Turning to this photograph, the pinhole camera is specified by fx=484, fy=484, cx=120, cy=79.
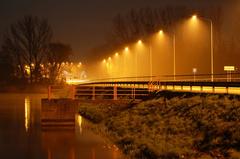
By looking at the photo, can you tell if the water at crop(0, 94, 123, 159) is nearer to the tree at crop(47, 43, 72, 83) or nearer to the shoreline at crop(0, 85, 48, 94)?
the shoreline at crop(0, 85, 48, 94)

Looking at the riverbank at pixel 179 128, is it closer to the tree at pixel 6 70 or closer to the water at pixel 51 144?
the water at pixel 51 144

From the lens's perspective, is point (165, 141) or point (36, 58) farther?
point (36, 58)

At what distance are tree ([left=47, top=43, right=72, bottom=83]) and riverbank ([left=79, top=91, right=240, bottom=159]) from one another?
265 feet

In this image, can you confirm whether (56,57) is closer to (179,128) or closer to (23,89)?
(23,89)

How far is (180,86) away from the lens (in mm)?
49000

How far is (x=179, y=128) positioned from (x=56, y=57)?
324 feet

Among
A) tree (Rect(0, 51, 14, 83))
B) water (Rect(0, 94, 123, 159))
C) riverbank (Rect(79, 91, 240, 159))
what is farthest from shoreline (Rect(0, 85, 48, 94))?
water (Rect(0, 94, 123, 159))

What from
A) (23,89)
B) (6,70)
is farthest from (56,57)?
(23,89)

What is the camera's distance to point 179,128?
80.1 feet

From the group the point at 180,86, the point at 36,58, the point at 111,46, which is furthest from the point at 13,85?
the point at 180,86

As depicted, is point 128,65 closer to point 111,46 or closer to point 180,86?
point 111,46

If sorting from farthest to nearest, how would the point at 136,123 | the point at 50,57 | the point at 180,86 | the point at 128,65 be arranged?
the point at 50,57
the point at 128,65
the point at 180,86
the point at 136,123

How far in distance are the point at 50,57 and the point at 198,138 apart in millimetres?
99824

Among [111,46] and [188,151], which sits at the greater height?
[111,46]
